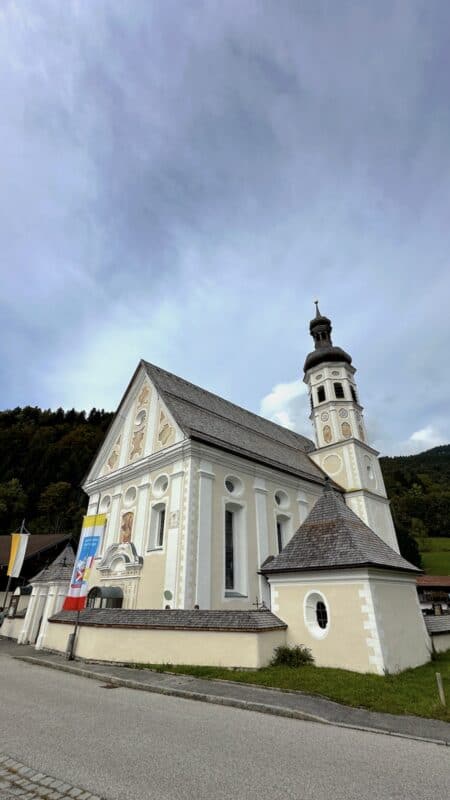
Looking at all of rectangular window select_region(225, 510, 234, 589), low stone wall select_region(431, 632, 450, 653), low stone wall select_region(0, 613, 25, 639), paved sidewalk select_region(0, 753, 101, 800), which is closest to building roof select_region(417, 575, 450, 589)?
low stone wall select_region(431, 632, 450, 653)

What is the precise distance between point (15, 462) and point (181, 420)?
70981 mm

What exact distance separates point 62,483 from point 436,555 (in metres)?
63.9

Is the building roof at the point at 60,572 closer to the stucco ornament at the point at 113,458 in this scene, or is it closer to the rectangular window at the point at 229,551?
the stucco ornament at the point at 113,458

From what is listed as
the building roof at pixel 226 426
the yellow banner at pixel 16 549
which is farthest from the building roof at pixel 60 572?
the building roof at pixel 226 426

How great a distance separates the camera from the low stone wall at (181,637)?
1020 centimetres

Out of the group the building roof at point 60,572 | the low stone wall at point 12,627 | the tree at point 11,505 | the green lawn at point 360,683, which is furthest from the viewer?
the tree at point 11,505

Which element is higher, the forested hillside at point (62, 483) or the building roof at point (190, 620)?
the forested hillside at point (62, 483)

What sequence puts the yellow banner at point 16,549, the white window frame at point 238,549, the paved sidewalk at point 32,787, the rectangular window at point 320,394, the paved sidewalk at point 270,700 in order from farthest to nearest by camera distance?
the rectangular window at point 320,394 < the yellow banner at point 16,549 < the white window frame at point 238,549 < the paved sidewalk at point 270,700 < the paved sidewalk at point 32,787

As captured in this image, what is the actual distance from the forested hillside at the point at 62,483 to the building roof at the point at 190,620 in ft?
138

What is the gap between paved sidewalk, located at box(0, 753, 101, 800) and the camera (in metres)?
3.90

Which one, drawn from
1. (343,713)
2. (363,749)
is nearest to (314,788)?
(363,749)

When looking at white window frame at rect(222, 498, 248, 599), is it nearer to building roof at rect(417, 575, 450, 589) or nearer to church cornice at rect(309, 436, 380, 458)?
church cornice at rect(309, 436, 380, 458)

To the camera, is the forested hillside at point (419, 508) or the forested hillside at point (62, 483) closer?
the forested hillside at point (62, 483)

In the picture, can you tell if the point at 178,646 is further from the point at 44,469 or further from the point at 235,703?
the point at 44,469
